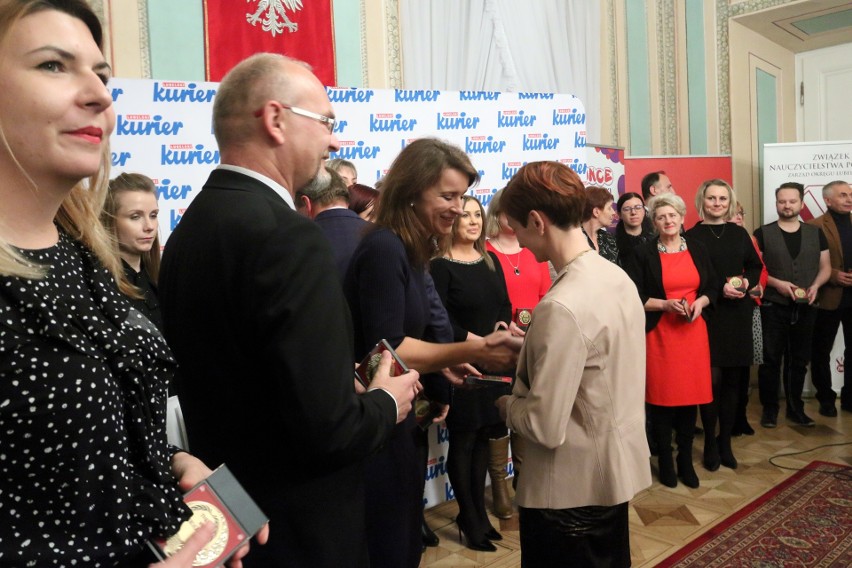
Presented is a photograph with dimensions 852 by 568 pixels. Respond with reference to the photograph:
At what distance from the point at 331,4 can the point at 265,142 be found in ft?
10.8

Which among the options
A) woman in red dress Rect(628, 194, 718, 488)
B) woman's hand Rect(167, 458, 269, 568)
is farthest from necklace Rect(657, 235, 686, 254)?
woman's hand Rect(167, 458, 269, 568)

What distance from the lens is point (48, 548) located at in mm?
721

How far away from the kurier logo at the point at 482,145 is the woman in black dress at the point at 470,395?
3.23 ft

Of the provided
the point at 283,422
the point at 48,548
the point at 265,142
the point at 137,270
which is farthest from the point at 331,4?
the point at 48,548

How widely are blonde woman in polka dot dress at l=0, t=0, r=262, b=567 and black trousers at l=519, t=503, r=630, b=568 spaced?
1.02 m

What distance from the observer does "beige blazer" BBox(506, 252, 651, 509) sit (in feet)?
5.13

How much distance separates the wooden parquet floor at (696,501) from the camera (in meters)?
2.93

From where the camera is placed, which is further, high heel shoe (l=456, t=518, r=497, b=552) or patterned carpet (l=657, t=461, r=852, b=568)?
high heel shoe (l=456, t=518, r=497, b=552)

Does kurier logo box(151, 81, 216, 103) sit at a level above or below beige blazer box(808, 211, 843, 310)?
above

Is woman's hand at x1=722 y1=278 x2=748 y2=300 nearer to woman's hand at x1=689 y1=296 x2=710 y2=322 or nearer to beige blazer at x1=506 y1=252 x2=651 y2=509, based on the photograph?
woman's hand at x1=689 y1=296 x2=710 y2=322

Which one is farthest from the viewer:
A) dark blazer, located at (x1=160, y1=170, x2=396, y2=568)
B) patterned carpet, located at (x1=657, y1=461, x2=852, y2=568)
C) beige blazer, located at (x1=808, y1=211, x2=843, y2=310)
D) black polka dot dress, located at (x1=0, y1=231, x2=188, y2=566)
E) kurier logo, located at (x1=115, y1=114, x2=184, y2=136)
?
beige blazer, located at (x1=808, y1=211, x2=843, y2=310)

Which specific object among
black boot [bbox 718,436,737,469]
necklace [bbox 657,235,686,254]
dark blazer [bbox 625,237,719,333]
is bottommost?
black boot [bbox 718,436,737,469]

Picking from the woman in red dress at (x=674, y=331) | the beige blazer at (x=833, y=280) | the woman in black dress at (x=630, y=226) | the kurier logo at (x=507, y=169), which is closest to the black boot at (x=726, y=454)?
the woman in red dress at (x=674, y=331)

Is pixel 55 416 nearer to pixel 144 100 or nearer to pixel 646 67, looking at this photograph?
pixel 144 100
